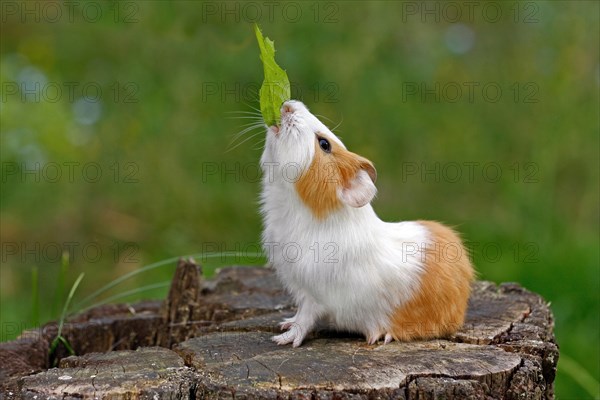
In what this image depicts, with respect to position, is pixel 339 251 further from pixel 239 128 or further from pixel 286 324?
pixel 239 128

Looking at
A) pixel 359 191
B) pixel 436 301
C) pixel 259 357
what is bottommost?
pixel 259 357

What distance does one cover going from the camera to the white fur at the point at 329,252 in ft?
Answer: 11.6

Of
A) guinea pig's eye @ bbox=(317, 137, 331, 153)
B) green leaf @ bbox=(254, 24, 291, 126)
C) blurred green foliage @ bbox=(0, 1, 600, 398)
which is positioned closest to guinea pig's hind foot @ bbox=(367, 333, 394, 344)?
guinea pig's eye @ bbox=(317, 137, 331, 153)

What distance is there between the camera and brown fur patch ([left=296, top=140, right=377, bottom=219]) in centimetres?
352

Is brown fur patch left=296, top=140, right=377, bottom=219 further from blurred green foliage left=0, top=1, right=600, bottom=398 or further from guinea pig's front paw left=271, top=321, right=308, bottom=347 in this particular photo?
blurred green foliage left=0, top=1, right=600, bottom=398

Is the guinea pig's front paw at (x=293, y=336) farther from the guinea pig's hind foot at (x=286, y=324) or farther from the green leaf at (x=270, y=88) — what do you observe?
the green leaf at (x=270, y=88)

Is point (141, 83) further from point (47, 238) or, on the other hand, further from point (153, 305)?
point (153, 305)

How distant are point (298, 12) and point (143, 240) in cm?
300

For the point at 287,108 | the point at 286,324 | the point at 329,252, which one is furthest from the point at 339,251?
the point at 287,108

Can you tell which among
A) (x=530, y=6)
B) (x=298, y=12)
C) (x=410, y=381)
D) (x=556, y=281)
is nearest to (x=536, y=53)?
(x=530, y=6)

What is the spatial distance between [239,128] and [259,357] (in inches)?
217

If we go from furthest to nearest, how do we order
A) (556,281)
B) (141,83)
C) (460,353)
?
(141,83), (556,281), (460,353)

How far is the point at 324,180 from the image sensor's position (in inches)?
139

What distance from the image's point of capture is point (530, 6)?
880 cm
